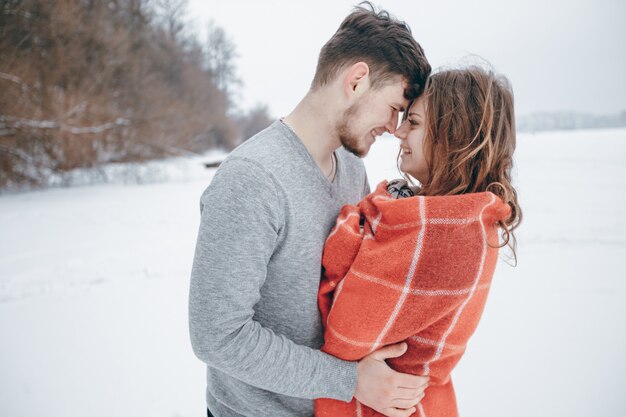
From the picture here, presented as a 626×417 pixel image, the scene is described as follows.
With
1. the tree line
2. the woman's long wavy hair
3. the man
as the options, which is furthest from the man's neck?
the tree line

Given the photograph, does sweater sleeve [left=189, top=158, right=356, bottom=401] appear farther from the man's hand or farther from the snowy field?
the snowy field

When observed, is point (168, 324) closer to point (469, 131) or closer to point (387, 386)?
point (387, 386)

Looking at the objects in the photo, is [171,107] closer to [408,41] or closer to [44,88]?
[44,88]

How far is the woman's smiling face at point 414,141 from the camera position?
50.8 inches

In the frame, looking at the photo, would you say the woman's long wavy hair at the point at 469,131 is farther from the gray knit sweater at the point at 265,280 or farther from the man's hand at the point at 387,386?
the man's hand at the point at 387,386

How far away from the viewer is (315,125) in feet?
3.87

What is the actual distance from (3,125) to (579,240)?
12.3m

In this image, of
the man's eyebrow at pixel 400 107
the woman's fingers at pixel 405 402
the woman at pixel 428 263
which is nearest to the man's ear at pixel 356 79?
the man's eyebrow at pixel 400 107

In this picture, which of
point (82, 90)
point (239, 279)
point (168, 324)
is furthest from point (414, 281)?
point (82, 90)

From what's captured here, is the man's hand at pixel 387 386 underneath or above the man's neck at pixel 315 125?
underneath

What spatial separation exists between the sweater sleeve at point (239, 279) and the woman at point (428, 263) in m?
0.18

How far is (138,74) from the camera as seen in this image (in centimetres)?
1408

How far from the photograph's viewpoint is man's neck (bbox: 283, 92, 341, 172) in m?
1.17

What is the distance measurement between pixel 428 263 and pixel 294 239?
1.13 feet
